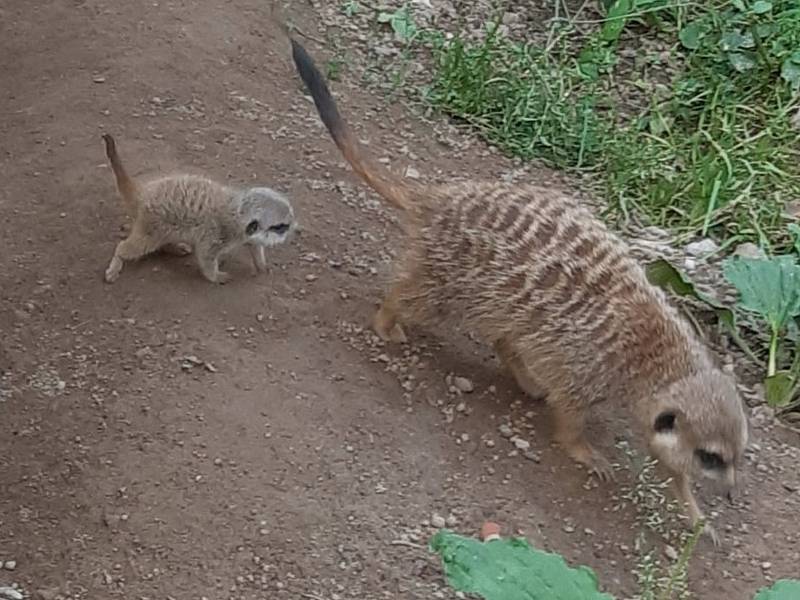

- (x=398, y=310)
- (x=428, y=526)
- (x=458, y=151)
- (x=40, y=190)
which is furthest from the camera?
(x=458, y=151)

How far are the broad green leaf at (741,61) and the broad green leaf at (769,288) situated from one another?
1.31 metres

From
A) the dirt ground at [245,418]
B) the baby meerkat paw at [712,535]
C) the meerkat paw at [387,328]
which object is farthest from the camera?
the meerkat paw at [387,328]

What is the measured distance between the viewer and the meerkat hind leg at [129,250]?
3.24 metres

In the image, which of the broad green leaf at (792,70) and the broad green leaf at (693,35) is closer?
the broad green leaf at (792,70)

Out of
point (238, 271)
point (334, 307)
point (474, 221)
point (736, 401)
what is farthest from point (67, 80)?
point (736, 401)

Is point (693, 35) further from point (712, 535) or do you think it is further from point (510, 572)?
point (510, 572)

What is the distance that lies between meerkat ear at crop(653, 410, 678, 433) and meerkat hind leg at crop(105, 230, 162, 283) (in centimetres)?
126

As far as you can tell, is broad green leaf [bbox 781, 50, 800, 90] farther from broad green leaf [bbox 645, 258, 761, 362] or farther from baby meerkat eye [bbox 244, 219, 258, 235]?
baby meerkat eye [bbox 244, 219, 258, 235]

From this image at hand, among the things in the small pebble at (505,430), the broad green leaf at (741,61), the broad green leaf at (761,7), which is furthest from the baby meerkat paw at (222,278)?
the broad green leaf at (761,7)

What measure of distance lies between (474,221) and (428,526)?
0.71m

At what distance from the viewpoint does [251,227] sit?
325 cm

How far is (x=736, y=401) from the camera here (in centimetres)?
280

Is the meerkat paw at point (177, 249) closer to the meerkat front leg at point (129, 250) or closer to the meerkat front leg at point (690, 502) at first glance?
the meerkat front leg at point (129, 250)

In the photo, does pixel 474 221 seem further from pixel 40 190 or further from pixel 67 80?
pixel 67 80
